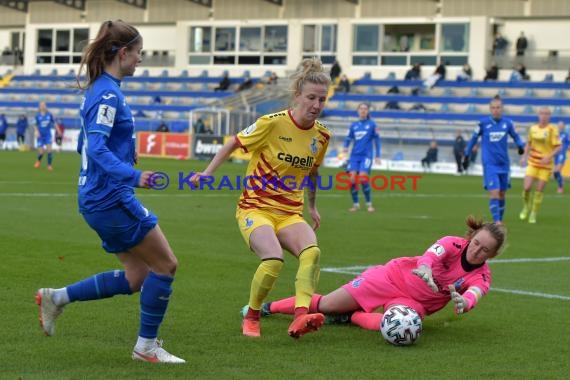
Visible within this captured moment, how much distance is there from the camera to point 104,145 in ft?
19.8

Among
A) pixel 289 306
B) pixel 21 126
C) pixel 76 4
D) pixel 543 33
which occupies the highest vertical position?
pixel 76 4

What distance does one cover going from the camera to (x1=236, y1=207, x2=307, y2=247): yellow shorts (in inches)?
308

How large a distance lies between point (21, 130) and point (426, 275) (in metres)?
46.4

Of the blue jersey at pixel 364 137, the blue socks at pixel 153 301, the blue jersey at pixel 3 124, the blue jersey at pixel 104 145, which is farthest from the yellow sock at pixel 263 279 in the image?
the blue jersey at pixel 3 124

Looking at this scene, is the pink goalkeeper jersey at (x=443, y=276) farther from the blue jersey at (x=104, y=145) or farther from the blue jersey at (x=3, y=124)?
the blue jersey at (x=3, y=124)

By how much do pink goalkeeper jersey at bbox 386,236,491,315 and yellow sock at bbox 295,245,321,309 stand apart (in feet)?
2.34

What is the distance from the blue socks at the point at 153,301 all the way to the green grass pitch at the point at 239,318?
232mm

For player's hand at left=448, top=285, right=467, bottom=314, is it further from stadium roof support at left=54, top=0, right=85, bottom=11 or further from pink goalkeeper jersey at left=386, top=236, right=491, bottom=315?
stadium roof support at left=54, top=0, right=85, bottom=11

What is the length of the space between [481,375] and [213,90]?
50080mm

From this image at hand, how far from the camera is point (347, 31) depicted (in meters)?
54.9

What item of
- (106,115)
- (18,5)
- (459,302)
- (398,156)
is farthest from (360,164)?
(18,5)

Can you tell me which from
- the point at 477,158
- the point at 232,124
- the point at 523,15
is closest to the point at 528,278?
the point at 477,158

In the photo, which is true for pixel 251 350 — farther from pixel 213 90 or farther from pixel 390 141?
pixel 213 90

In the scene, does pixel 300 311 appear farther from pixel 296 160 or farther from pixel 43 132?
pixel 43 132
